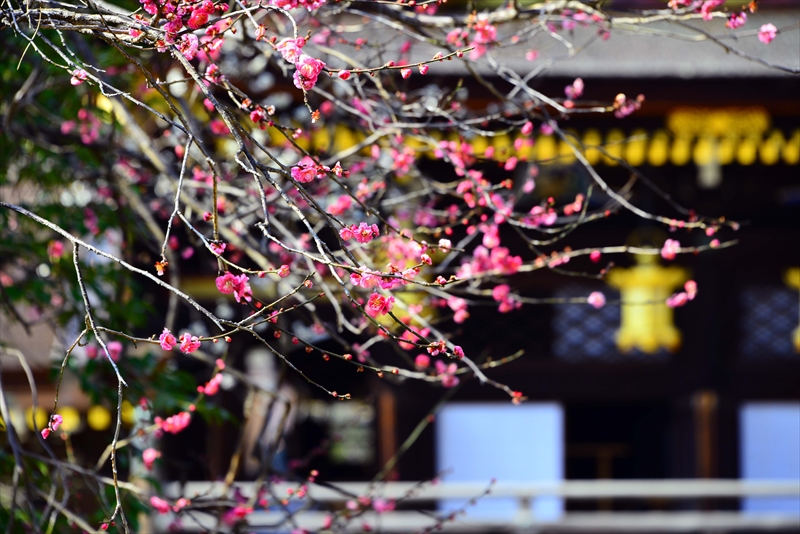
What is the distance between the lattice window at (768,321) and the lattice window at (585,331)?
2.88ft

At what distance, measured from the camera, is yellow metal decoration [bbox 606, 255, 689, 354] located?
561 centimetres

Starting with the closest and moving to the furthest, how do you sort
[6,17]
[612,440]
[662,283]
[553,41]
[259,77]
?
[6,17], [259,77], [553,41], [662,283], [612,440]

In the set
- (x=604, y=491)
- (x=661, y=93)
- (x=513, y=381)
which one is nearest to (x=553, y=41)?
(x=661, y=93)

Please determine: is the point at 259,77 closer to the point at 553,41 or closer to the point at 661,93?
the point at 553,41

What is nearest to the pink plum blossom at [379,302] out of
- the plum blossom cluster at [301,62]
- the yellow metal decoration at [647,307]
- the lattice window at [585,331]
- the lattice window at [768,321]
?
the plum blossom cluster at [301,62]

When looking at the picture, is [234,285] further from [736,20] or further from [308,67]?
[736,20]

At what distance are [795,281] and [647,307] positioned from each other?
3.42ft

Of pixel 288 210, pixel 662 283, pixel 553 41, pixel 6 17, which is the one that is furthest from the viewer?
pixel 662 283

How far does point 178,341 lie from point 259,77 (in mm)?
2959

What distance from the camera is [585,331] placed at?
5895mm

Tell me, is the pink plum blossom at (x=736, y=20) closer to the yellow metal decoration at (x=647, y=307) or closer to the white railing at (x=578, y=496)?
the white railing at (x=578, y=496)

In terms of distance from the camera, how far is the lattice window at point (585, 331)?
19.2 feet

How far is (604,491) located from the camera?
16.3 ft

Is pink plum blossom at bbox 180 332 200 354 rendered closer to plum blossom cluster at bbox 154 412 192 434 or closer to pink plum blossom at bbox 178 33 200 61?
pink plum blossom at bbox 178 33 200 61
